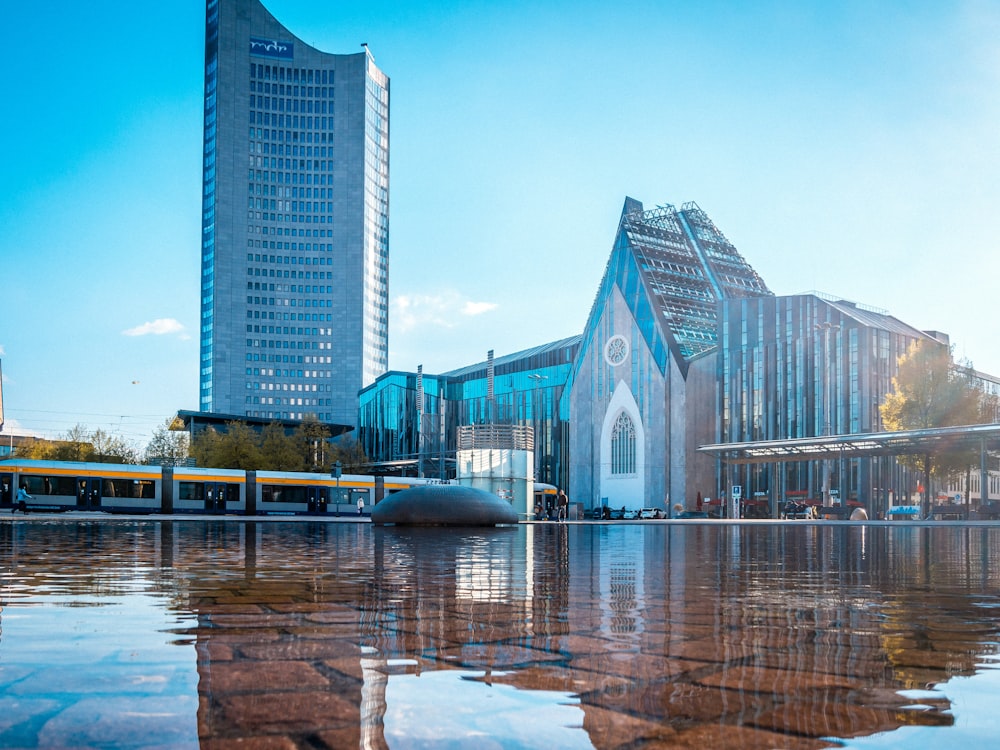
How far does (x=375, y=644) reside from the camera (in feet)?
15.3

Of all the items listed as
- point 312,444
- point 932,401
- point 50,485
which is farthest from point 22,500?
point 312,444

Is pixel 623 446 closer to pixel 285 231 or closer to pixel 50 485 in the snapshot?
pixel 50 485

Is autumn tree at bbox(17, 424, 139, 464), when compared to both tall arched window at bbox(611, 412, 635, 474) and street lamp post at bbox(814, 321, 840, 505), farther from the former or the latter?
street lamp post at bbox(814, 321, 840, 505)

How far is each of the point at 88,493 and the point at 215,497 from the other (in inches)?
278

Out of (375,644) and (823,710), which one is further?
(375,644)

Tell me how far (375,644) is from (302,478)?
52.6 metres

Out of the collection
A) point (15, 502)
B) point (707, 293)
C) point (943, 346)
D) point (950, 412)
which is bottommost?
point (15, 502)

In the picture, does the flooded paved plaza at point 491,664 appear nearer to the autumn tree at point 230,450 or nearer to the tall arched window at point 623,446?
the autumn tree at point 230,450

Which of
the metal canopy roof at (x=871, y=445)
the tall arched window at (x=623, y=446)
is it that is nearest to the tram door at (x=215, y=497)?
the metal canopy roof at (x=871, y=445)

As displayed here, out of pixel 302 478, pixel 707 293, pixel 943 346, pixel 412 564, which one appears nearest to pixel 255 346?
pixel 707 293

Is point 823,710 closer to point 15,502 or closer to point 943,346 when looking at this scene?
Result: point 15,502

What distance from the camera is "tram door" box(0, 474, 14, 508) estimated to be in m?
44.3

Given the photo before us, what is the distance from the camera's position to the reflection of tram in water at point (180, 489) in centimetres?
4606

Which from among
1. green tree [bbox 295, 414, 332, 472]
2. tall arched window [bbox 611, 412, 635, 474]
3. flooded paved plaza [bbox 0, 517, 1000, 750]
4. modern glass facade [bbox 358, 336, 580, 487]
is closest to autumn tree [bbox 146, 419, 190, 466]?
green tree [bbox 295, 414, 332, 472]
